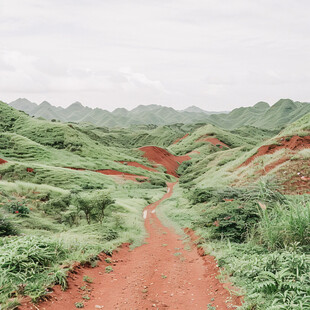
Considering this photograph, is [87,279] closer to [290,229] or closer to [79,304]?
[79,304]

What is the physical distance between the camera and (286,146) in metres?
31.1

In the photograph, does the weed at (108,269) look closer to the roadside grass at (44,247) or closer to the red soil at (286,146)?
the roadside grass at (44,247)

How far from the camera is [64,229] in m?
12.4

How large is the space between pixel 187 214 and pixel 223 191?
3600 mm

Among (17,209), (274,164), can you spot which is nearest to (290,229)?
(17,209)

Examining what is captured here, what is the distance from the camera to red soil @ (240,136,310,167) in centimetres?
2870

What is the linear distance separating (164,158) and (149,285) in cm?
6987

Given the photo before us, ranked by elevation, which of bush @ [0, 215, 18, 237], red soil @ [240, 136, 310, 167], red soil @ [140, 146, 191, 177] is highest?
red soil @ [240, 136, 310, 167]

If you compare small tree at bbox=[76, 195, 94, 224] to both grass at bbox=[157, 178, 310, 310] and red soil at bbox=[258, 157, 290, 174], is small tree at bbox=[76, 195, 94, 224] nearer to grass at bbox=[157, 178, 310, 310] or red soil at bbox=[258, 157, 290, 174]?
grass at bbox=[157, 178, 310, 310]

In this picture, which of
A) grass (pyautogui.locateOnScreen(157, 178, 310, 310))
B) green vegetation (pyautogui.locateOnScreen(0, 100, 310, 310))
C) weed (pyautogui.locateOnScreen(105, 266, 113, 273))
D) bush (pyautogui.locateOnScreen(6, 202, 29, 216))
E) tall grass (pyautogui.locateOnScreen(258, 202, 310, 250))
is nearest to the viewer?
grass (pyautogui.locateOnScreen(157, 178, 310, 310))

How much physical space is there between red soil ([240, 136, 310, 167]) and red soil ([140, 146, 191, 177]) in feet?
119

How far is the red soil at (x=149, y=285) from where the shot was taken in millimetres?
6273

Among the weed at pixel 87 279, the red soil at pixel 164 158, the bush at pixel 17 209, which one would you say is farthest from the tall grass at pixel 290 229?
the red soil at pixel 164 158

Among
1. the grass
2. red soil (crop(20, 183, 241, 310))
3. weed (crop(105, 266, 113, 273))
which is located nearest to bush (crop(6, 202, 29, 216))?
red soil (crop(20, 183, 241, 310))
